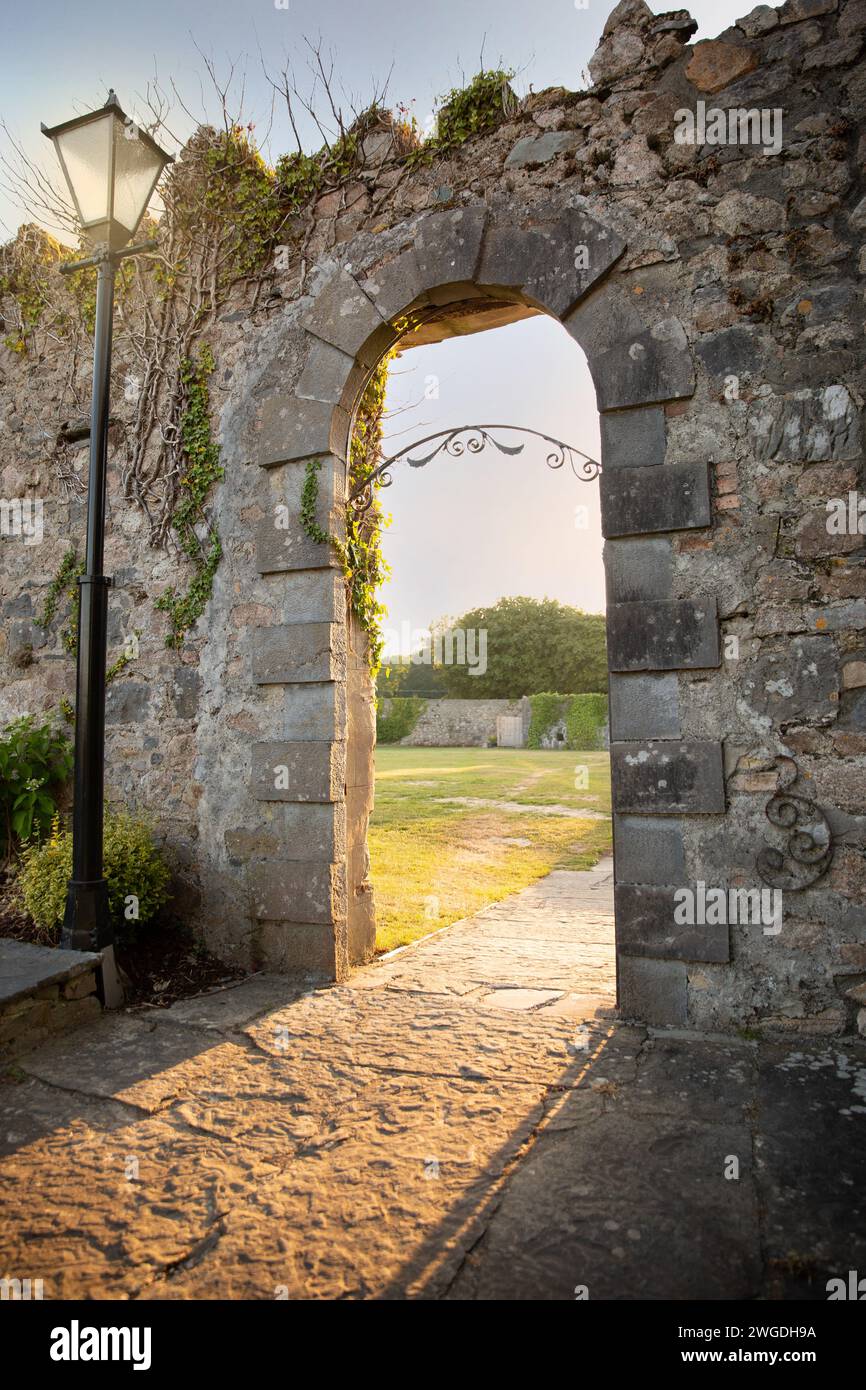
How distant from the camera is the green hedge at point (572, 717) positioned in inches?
1057

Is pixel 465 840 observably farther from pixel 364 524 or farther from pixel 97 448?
pixel 97 448

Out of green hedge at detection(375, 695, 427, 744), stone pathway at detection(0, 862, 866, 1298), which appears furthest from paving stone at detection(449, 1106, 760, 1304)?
green hedge at detection(375, 695, 427, 744)

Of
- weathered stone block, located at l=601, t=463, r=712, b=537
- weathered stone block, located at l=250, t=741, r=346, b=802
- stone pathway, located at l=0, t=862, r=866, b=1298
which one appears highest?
weathered stone block, located at l=601, t=463, r=712, b=537

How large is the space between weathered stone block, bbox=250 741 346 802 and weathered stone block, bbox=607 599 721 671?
1550mm

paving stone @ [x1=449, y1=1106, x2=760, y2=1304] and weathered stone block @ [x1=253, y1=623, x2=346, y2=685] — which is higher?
weathered stone block @ [x1=253, y1=623, x2=346, y2=685]

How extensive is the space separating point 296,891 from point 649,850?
186cm

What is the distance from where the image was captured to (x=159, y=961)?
425 cm

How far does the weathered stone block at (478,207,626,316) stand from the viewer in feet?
12.0

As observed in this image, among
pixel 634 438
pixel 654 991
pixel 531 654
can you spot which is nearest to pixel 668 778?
pixel 654 991

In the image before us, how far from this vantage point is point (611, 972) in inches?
→ 169

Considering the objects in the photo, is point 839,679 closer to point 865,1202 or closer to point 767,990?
point 767,990

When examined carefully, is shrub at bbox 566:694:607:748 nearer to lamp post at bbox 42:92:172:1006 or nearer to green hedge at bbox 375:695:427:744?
green hedge at bbox 375:695:427:744
